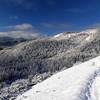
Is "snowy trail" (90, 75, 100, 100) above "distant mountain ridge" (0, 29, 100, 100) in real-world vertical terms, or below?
below

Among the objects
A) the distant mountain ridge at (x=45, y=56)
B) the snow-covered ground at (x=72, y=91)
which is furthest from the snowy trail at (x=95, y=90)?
the distant mountain ridge at (x=45, y=56)

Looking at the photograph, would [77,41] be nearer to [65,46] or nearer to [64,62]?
[65,46]

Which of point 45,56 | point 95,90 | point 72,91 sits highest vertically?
point 45,56

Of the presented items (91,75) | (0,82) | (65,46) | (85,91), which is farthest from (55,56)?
(85,91)

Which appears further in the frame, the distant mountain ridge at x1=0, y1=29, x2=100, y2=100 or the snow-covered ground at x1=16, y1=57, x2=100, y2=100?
the distant mountain ridge at x1=0, y1=29, x2=100, y2=100

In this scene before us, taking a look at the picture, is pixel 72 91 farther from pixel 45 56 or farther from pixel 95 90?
pixel 45 56

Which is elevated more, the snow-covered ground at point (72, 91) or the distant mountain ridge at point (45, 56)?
the distant mountain ridge at point (45, 56)

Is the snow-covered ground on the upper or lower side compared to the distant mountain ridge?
lower

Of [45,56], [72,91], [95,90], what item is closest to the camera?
[72,91]

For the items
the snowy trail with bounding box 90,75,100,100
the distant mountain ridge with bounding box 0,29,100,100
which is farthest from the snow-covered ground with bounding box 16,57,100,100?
the distant mountain ridge with bounding box 0,29,100,100

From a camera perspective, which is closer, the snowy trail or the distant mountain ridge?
the snowy trail

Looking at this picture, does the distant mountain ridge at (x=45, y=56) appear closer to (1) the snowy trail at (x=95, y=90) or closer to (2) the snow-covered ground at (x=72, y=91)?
(2) the snow-covered ground at (x=72, y=91)

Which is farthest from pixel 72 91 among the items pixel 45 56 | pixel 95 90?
pixel 45 56

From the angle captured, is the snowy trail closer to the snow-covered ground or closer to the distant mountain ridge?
the snow-covered ground
